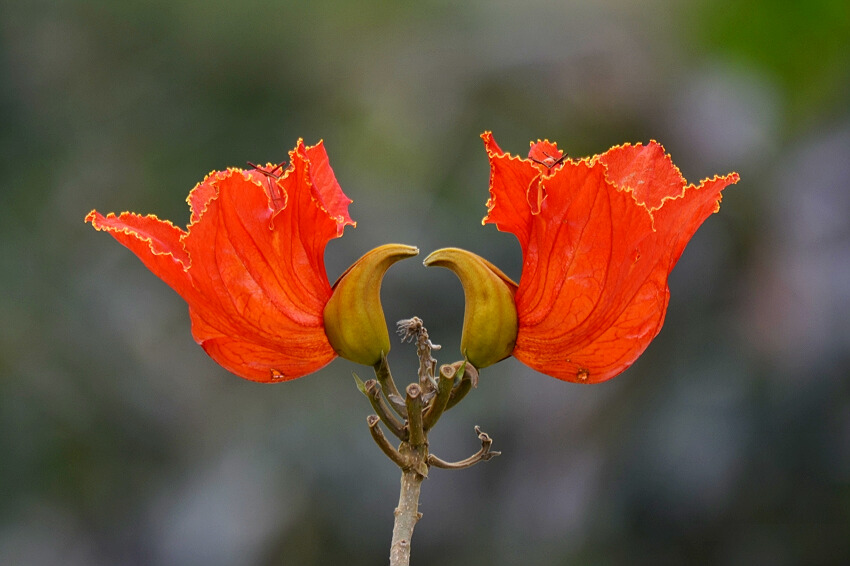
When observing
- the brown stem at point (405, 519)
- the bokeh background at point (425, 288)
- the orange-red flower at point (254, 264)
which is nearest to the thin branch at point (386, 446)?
the brown stem at point (405, 519)

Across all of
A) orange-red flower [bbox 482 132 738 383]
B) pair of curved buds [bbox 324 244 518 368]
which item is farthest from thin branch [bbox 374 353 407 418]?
orange-red flower [bbox 482 132 738 383]

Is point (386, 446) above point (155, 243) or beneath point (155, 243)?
beneath

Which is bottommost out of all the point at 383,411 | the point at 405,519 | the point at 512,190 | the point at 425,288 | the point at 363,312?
the point at 405,519

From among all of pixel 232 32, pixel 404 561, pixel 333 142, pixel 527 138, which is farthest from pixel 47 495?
pixel 404 561

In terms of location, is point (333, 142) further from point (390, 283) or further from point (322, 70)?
point (390, 283)

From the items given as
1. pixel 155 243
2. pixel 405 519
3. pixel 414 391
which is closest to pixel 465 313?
pixel 414 391

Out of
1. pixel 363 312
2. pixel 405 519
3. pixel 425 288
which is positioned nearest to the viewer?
pixel 405 519

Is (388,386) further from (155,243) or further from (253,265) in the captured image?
(155,243)

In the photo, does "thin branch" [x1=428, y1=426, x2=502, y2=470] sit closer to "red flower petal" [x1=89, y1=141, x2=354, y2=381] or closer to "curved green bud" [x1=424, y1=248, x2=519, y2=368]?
"curved green bud" [x1=424, y1=248, x2=519, y2=368]
